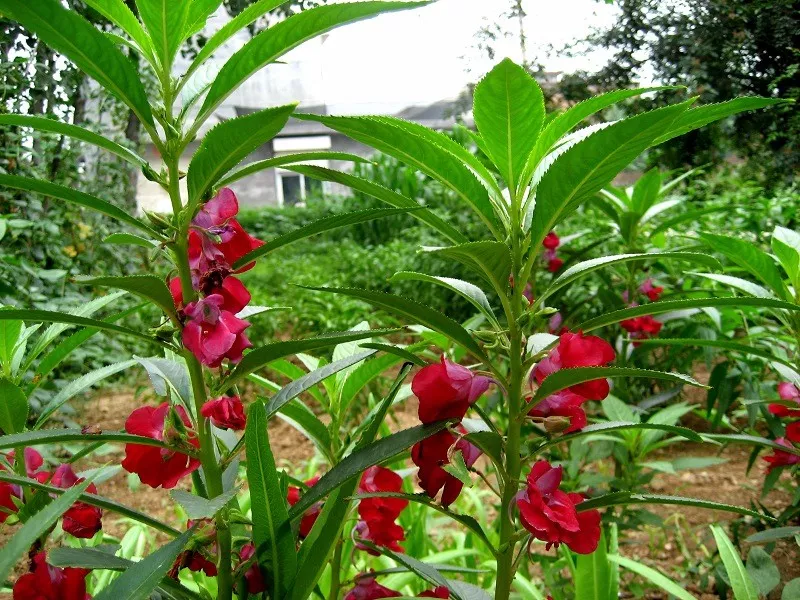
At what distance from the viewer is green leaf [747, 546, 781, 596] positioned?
3.13ft

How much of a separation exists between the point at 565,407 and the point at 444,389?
120 mm

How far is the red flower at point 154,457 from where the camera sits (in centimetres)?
65

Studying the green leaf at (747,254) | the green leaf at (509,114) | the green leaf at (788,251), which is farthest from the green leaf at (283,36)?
the green leaf at (788,251)

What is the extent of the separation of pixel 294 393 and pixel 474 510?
59.0 inches

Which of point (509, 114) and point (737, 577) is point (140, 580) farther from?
point (737, 577)

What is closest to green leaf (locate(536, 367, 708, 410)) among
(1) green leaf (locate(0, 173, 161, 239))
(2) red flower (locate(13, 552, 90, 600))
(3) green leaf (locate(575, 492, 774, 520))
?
(3) green leaf (locate(575, 492, 774, 520))

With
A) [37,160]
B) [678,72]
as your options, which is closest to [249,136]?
[37,160]

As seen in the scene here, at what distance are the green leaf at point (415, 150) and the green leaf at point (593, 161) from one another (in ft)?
0.20

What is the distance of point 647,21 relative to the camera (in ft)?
17.1

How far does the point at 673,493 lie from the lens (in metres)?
2.07

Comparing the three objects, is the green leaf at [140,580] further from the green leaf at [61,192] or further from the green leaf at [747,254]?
the green leaf at [747,254]

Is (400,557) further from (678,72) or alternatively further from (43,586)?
(678,72)

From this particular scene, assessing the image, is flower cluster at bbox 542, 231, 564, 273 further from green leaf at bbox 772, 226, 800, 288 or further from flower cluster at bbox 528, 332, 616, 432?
flower cluster at bbox 528, 332, 616, 432

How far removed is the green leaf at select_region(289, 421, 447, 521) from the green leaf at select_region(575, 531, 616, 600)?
42 centimetres
